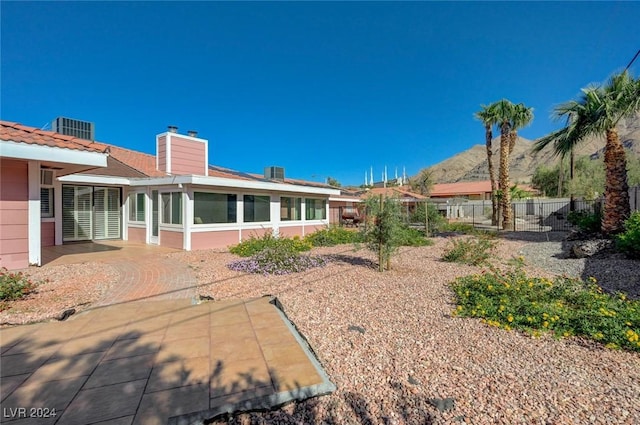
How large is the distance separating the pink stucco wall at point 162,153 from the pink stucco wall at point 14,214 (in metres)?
7.18

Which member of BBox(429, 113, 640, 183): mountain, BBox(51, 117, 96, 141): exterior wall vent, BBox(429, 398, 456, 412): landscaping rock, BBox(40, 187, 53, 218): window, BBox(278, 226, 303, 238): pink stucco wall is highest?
BBox(429, 113, 640, 183): mountain

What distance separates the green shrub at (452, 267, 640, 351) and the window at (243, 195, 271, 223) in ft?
28.8

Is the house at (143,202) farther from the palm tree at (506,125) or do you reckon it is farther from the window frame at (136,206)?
the palm tree at (506,125)

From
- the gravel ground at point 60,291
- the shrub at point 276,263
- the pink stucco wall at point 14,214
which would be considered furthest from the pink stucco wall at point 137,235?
the shrub at point 276,263

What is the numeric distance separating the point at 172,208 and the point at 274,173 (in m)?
9.21

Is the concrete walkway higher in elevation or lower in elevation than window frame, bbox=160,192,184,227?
lower

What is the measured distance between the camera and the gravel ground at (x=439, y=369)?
2.26 metres

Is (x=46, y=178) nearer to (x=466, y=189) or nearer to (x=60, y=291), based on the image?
(x=60, y=291)

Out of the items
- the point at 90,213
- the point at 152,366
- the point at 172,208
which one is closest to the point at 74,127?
the point at 90,213

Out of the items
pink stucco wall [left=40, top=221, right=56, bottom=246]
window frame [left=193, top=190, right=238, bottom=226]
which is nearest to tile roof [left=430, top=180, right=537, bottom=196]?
window frame [left=193, top=190, right=238, bottom=226]

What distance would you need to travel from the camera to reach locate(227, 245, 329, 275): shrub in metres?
6.95

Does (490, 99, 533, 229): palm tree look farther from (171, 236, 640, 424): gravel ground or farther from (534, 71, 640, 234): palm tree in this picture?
(171, 236, 640, 424): gravel ground

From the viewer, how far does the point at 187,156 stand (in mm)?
14000

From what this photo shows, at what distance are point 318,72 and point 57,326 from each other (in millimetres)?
19566
